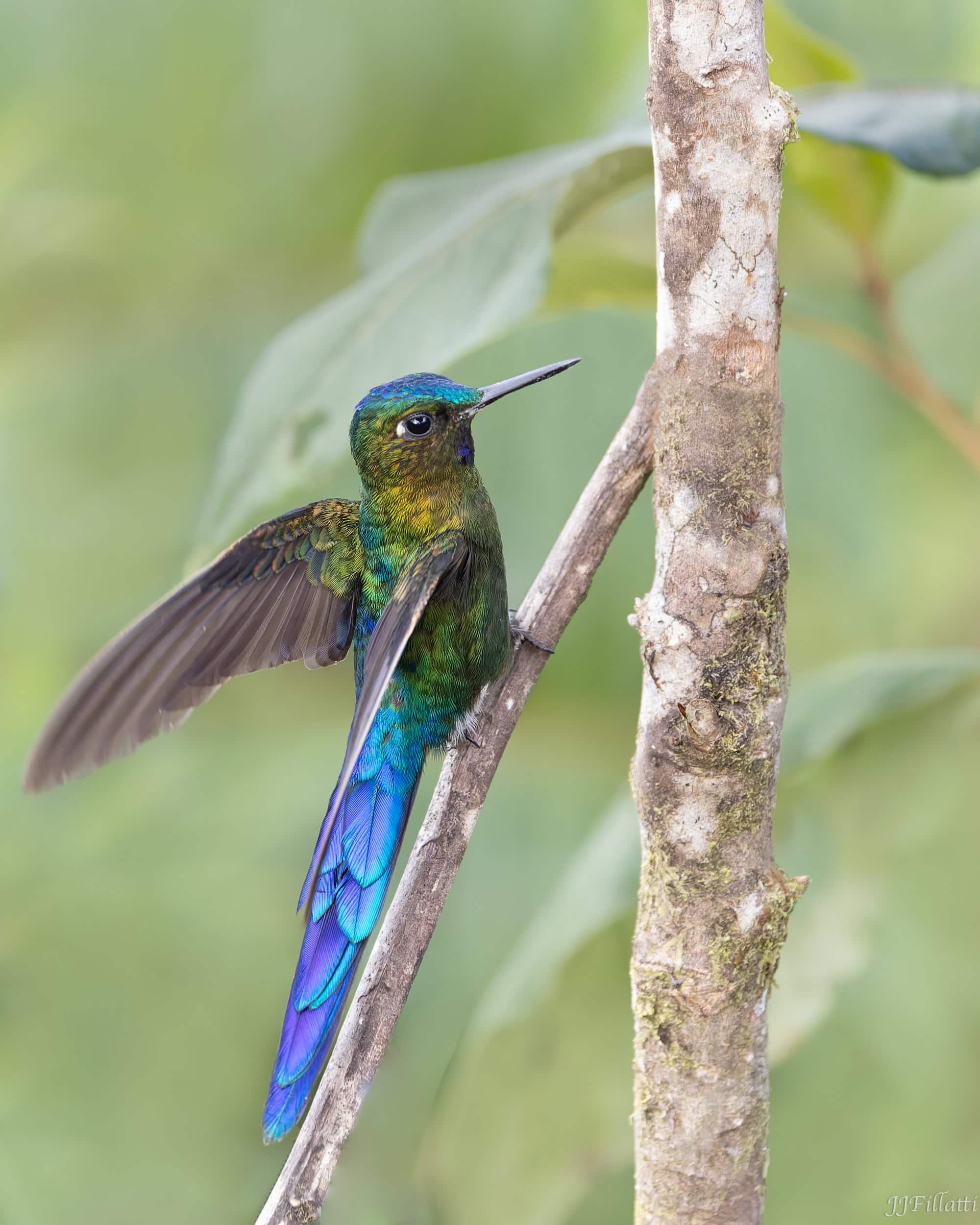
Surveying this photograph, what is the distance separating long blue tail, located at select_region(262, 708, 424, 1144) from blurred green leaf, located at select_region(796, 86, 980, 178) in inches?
33.7

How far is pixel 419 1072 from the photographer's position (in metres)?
2.45

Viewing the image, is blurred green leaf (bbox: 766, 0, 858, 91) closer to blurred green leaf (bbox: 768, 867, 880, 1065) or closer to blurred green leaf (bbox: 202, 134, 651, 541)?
blurred green leaf (bbox: 202, 134, 651, 541)

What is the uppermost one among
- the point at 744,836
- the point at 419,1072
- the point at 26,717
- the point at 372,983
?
the point at 26,717

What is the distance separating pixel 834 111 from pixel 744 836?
0.89 m

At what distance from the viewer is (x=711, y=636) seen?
107cm

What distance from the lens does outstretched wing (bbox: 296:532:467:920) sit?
1066 mm

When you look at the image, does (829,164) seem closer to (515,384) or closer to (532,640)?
(515,384)

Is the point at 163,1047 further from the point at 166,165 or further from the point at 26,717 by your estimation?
the point at 166,165

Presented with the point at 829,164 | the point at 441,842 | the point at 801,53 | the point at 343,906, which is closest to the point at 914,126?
the point at 829,164

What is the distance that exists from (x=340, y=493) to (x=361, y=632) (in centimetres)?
86

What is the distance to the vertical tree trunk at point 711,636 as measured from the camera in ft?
3.40

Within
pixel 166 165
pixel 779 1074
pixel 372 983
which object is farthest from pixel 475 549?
pixel 166 165

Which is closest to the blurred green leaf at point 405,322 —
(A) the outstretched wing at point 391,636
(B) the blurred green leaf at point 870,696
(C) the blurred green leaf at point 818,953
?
(A) the outstretched wing at point 391,636

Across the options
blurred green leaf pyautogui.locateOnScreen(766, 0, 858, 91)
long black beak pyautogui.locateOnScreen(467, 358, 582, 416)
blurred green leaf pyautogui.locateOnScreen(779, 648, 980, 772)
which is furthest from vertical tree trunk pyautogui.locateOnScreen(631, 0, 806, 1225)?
blurred green leaf pyautogui.locateOnScreen(766, 0, 858, 91)
